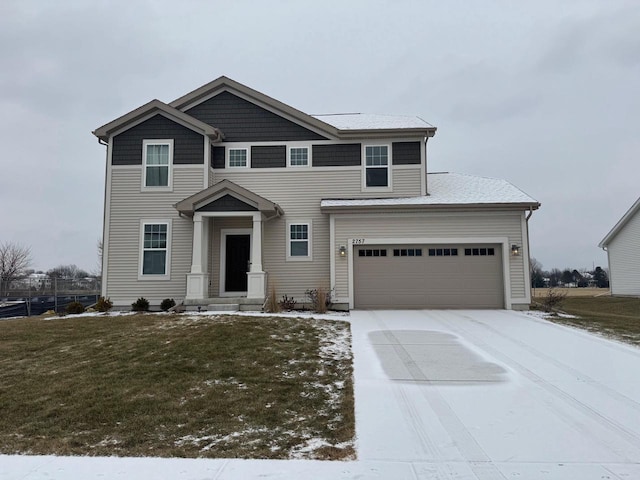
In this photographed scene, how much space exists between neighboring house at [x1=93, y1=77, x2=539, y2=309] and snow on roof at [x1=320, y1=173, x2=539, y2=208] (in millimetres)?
76

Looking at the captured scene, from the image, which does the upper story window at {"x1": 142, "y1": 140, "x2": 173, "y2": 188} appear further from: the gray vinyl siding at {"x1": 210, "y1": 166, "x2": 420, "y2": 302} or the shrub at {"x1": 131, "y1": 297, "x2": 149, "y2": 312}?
the shrub at {"x1": 131, "y1": 297, "x2": 149, "y2": 312}

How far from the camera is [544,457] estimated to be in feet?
12.5

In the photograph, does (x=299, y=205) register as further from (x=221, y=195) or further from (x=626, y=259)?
(x=626, y=259)

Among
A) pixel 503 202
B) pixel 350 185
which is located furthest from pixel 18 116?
pixel 503 202

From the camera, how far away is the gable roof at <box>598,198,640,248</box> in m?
22.8

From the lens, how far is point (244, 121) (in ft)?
48.8

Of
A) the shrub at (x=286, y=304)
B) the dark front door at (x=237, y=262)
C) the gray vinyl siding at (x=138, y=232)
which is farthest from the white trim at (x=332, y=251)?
the gray vinyl siding at (x=138, y=232)

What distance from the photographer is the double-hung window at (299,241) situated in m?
14.1

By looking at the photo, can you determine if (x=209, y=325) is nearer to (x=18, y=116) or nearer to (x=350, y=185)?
(x=350, y=185)

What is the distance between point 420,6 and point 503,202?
8.61 meters

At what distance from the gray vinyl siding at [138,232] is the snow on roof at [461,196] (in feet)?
15.6

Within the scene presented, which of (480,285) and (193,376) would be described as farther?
(480,285)

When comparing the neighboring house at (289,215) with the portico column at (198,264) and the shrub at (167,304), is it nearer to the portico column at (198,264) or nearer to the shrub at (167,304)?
the portico column at (198,264)

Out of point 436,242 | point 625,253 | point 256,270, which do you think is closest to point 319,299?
point 256,270
